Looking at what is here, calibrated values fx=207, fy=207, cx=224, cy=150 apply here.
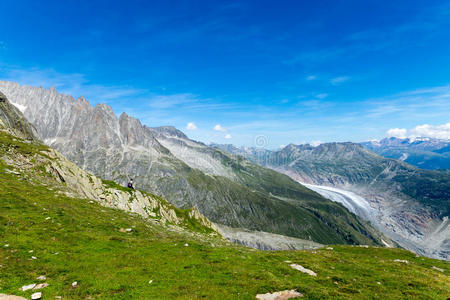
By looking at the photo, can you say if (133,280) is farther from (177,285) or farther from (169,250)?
(169,250)

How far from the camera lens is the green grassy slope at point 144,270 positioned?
674 inches

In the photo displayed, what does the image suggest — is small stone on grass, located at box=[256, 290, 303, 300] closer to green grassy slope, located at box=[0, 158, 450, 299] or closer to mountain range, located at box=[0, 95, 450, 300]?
mountain range, located at box=[0, 95, 450, 300]

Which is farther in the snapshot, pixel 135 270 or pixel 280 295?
pixel 135 270

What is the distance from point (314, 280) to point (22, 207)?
41069 mm

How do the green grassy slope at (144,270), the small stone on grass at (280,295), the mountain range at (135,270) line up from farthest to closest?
the green grassy slope at (144,270)
the mountain range at (135,270)
the small stone on grass at (280,295)

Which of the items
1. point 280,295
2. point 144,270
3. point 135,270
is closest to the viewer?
point 280,295

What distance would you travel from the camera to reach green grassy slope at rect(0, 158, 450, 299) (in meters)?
17.1

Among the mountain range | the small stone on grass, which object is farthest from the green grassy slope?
the small stone on grass

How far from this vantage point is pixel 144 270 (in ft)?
69.1

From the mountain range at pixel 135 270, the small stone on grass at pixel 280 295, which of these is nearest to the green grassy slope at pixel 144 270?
the mountain range at pixel 135 270

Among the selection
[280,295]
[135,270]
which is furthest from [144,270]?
[280,295]

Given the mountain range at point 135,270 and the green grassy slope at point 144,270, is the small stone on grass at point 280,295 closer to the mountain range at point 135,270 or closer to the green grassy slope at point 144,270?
the mountain range at point 135,270

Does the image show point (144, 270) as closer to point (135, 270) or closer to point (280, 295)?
point (135, 270)

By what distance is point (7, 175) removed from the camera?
140 ft
